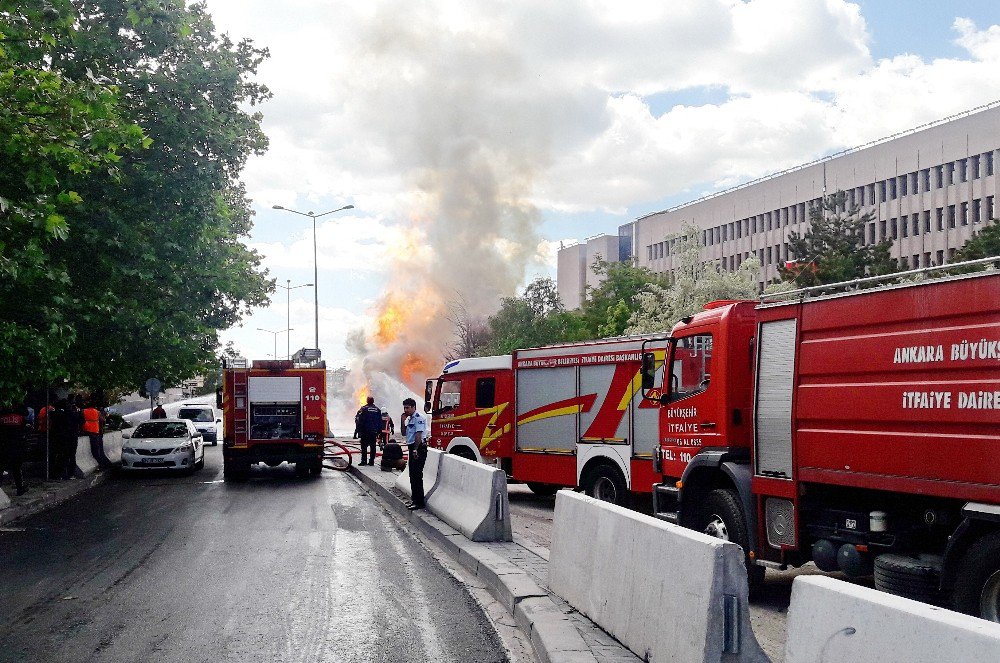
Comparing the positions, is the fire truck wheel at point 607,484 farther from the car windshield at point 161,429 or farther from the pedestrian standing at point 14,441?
the car windshield at point 161,429

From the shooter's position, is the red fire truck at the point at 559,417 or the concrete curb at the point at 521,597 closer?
the concrete curb at the point at 521,597

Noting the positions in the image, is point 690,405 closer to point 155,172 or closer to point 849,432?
point 849,432

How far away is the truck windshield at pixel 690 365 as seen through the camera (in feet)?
35.1

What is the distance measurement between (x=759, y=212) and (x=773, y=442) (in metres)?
79.6

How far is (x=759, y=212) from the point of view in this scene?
85.8 meters

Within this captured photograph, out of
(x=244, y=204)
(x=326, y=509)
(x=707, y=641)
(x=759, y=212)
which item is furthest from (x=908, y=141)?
(x=707, y=641)

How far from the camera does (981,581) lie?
6.82 meters

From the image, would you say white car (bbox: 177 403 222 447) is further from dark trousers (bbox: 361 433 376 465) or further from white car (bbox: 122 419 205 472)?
dark trousers (bbox: 361 433 376 465)

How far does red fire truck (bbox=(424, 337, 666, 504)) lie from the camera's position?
15.8 metres

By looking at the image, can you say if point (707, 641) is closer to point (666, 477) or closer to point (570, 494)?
point (570, 494)

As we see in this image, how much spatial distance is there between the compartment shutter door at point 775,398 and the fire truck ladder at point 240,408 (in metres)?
17.1

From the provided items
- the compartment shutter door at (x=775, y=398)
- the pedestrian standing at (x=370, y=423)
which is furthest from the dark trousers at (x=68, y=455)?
the compartment shutter door at (x=775, y=398)

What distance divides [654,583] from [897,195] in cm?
7081

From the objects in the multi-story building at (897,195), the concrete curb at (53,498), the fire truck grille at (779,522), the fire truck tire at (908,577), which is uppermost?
the multi-story building at (897,195)
